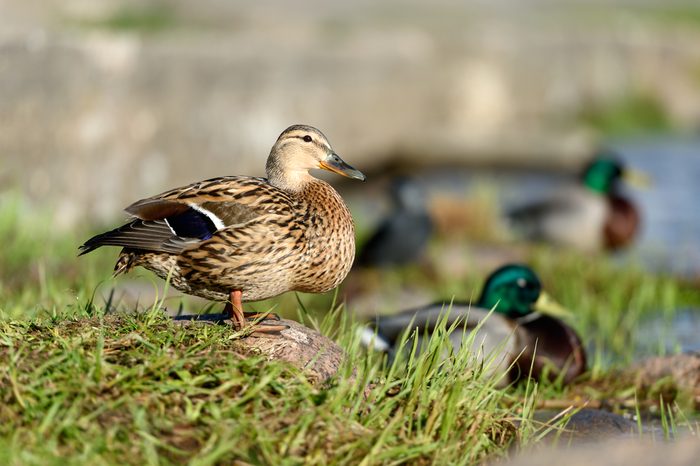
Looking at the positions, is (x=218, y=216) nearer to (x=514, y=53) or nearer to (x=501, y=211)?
(x=501, y=211)

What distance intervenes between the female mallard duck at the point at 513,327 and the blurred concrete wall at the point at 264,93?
13.5 ft

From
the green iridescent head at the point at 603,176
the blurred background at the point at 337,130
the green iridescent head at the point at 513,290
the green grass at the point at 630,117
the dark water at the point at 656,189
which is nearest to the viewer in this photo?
the green iridescent head at the point at 513,290

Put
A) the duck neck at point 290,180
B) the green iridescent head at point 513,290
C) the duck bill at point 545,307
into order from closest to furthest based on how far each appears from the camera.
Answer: the duck neck at point 290,180, the green iridescent head at point 513,290, the duck bill at point 545,307

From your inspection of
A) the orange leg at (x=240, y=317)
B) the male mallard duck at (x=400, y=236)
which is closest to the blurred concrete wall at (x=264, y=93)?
the male mallard duck at (x=400, y=236)

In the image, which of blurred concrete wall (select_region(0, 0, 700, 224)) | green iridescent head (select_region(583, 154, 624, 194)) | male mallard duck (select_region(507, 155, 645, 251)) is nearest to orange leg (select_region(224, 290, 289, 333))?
blurred concrete wall (select_region(0, 0, 700, 224))

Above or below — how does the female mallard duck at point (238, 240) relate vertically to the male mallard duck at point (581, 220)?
above

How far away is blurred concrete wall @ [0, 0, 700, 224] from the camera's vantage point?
29.9 feet

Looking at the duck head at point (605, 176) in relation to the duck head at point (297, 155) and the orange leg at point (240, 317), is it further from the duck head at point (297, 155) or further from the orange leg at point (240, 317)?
the orange leg at point (240, 317)

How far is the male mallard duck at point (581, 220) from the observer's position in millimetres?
9680

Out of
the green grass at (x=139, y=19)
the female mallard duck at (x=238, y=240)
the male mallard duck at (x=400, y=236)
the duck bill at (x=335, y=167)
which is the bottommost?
the male mallard duck at (x=400, y=236)

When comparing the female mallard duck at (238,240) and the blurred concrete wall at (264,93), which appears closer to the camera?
the female mallard duck at (238,240)

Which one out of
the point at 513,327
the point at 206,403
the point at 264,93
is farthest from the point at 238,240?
the point at 264,93

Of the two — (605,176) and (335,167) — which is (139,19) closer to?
(605,176)

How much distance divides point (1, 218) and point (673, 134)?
40.6ft
